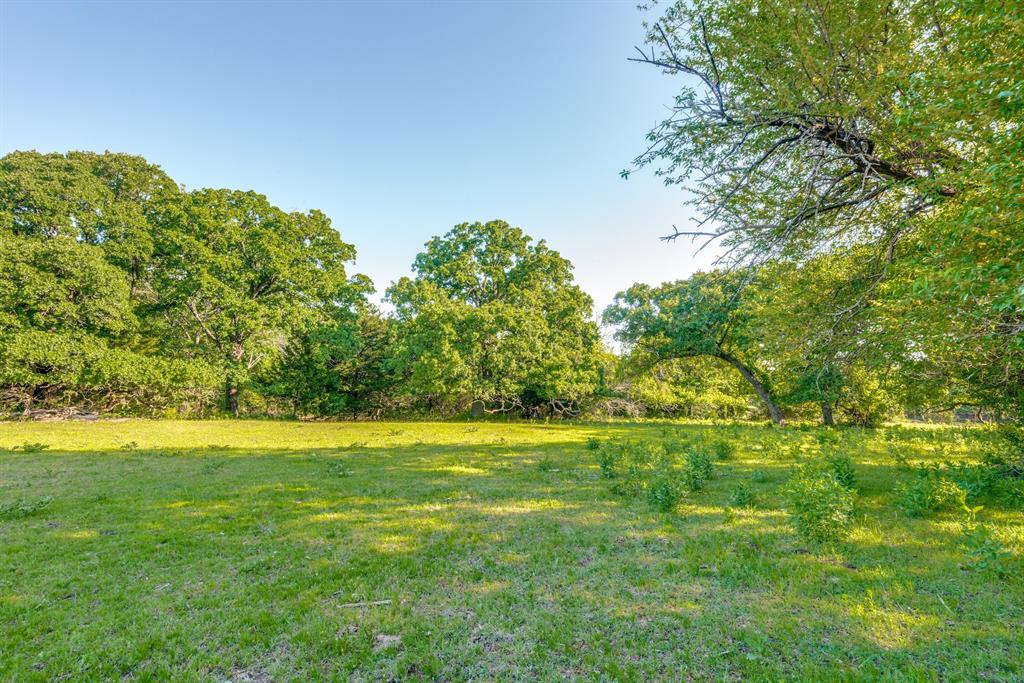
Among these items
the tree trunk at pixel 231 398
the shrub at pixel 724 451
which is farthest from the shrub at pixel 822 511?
the tree trunk at pixel 231 398

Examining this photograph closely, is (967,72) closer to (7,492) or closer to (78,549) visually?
(78,549)

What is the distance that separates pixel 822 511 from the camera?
5.14 meters

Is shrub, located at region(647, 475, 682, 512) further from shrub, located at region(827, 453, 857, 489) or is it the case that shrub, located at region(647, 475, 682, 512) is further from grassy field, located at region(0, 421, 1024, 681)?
shrub, located at region(827, 453, 857, 489)

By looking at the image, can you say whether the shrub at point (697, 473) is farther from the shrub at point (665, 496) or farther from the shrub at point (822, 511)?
the shrub at point (822, 511)

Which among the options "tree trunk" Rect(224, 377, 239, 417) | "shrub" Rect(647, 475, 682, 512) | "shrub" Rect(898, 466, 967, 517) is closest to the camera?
"shrub" Rect(898, 466, 967, 517)

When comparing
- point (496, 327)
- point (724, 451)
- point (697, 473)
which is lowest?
point (724, 451)

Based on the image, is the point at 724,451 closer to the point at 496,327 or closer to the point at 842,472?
the point at 842,472

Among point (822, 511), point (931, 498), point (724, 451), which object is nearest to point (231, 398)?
point (724, 451)

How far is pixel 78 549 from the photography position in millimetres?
5070

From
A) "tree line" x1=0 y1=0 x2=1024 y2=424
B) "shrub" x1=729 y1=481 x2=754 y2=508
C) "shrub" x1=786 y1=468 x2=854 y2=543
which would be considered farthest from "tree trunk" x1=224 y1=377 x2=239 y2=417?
"shrub" x1=786 y1=468 x2=854 y2=543

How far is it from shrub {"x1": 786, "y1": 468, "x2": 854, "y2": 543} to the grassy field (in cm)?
17

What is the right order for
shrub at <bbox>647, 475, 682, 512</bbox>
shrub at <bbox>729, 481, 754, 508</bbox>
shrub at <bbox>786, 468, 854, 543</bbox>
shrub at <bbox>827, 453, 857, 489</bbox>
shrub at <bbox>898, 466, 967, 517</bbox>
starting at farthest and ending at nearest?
shrub at <bbox>827, 453, 857, 489</bbox>
shrub at <bbox>729, 481, 754, 508</bbox>
shrub at <bbox>647, 475, 682, 512</bbox>
shrub at <bbox>898, 466, 967, 517</bbox>
shrub at <bbox>786, 468, 854, 543</bbox>

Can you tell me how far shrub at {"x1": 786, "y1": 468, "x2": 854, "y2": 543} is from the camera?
5094 mm

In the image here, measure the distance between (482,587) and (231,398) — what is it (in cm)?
2829
